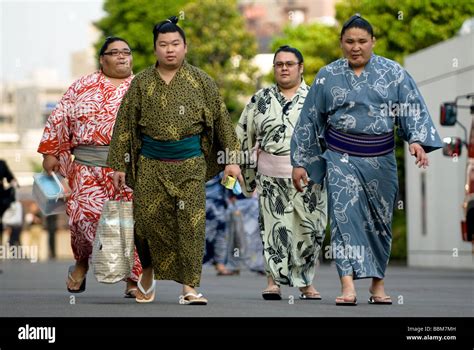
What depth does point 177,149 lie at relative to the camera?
42.4ft

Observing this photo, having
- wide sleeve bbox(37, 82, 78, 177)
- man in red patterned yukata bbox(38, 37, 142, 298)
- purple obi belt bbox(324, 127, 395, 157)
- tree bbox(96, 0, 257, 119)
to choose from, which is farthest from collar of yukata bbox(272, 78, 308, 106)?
tree bbox(96, 0, 257, 119)

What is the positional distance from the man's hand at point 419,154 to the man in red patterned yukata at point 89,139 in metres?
2.66

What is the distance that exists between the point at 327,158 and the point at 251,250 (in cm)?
1138

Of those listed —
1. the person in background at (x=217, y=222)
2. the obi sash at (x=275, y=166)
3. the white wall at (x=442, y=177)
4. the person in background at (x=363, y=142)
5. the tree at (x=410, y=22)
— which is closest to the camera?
the person in background at (x=363, y=142)

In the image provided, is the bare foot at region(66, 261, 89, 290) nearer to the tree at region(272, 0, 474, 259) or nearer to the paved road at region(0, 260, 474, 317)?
the paved road at region(0, 260, 474, 317)

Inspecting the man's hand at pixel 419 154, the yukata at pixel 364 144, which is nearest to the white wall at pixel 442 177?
the yukata at pixel 364 144

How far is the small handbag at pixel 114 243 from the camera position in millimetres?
13141

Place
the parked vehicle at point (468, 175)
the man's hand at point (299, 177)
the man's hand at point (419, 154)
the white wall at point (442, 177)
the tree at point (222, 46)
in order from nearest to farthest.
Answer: the man's hand at point (419, 154) < the man's hand at point (299, 177) < the parked vehicle at point (468, 175) < the white wall at point (442, 177) < the tree at point (222, 46)

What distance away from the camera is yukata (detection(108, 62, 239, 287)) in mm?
12906

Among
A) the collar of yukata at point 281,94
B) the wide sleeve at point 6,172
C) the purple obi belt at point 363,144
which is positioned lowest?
the purple obi belt at point 363,144

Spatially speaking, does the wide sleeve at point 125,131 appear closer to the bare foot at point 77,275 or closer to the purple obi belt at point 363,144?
the purple obi belt at point 363,144

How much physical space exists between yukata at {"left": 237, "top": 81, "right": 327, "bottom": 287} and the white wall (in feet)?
45.1

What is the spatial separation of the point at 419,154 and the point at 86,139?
3044 mm
